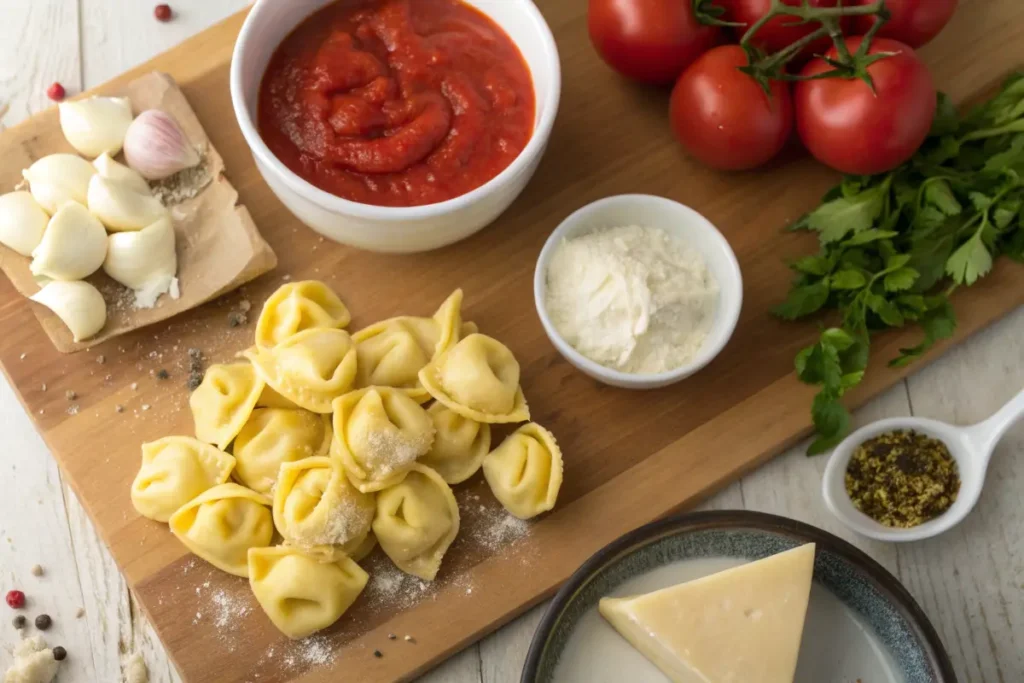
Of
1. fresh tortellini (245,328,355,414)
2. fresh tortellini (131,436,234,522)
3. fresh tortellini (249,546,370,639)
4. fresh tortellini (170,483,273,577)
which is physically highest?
fresh tortellini (245,328,355,414)

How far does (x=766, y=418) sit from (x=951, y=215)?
0.63 meters

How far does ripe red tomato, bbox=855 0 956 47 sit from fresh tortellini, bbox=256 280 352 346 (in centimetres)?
142

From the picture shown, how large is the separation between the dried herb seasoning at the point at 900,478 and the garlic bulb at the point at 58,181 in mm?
1893

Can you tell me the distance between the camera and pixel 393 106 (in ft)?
7.16

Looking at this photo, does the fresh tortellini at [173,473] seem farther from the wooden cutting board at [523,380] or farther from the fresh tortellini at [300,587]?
the fresh tortellini at [300,587]

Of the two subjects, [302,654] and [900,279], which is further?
[900,279]

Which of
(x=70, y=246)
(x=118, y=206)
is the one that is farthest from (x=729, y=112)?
(x=70, y=246)

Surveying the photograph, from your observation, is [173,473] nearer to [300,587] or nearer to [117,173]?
[300,587]

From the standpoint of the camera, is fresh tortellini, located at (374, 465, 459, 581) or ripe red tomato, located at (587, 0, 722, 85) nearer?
fresh tortellini, located at (374, 465, 459, 581)

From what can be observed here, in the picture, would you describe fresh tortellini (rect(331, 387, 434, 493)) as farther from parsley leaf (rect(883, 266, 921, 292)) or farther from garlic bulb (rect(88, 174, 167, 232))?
parsley leaf (rect(883, 266, 921, 292))

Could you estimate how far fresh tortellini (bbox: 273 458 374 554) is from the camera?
2100 millimetres

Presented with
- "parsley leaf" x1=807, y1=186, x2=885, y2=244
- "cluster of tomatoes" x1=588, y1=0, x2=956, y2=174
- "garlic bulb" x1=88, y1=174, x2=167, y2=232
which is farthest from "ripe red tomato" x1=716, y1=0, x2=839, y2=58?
"garlic bulb" x1=88, y1=174, x2=167, y2=232

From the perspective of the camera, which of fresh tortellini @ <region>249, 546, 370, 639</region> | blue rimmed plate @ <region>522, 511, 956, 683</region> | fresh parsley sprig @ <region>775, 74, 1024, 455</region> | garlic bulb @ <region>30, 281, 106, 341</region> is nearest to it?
blue rimmed plate @ <region>522, 511, 956, 683</region>

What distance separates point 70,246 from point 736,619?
1621mm
